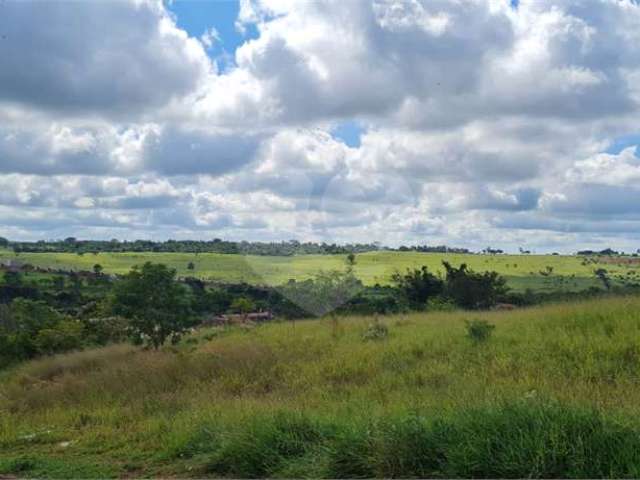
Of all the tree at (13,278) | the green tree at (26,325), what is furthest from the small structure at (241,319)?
the tree at (13,278)

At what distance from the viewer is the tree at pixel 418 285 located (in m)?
35.6

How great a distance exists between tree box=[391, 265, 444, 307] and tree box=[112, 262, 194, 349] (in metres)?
19.5

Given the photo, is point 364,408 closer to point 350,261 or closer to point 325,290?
point 325,290

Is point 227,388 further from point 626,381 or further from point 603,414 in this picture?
point 603,414

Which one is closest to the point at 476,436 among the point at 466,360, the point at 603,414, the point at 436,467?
the point at 436,467

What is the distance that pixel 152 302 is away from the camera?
1686 cm

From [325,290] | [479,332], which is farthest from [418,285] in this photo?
[479,332]

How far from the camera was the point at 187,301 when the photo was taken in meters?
18.6

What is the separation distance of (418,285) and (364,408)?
29357 mm

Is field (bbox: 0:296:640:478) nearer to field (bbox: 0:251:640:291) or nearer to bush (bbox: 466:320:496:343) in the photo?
bush (bbox: 466:320:496:343)

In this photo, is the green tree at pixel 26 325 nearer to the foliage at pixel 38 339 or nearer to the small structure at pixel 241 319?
the foliage at pixel 38 339

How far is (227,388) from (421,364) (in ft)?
10.6

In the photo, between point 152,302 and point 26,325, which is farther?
point 26,325

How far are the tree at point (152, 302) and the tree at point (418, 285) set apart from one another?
19.5 metres
